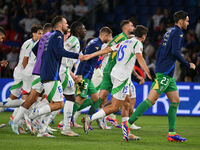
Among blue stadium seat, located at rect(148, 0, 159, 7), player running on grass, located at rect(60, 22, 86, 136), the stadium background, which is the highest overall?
blue stadium seat, located at rect(148, 0, 159, 7)

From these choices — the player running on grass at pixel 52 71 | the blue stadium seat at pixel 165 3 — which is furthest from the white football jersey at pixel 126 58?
the blue stadium seat at pixel 165 3

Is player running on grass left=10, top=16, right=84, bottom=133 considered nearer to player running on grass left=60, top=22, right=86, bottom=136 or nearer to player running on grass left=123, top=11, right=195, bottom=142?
player running on grass left=60, top=22, right=86, bottom=136

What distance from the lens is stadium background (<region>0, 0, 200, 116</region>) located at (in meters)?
18.1

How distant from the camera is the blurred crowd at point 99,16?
60.9 ft

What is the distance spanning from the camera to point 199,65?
16562mm

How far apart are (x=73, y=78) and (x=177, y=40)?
2703 millimetres

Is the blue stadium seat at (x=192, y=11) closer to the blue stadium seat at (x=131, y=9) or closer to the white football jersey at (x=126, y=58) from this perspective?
the blue stadium seat at (x=131, y=9)

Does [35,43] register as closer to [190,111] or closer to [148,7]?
[190,111]

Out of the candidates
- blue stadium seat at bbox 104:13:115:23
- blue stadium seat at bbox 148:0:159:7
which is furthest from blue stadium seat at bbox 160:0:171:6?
blue stadium seat at bbox 104:13:115:23

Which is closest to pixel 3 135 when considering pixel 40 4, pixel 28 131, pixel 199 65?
pixel 28 131

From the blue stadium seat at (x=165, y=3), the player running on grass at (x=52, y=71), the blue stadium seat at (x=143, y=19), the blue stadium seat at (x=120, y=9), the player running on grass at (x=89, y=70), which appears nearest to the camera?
the player running on grass at (x=52, y=71)

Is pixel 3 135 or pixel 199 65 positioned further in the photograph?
pixel 199 65

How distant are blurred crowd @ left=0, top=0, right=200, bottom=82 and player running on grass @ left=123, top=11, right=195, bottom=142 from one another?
28.8 feet

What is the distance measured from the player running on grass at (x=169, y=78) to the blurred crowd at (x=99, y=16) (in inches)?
345
